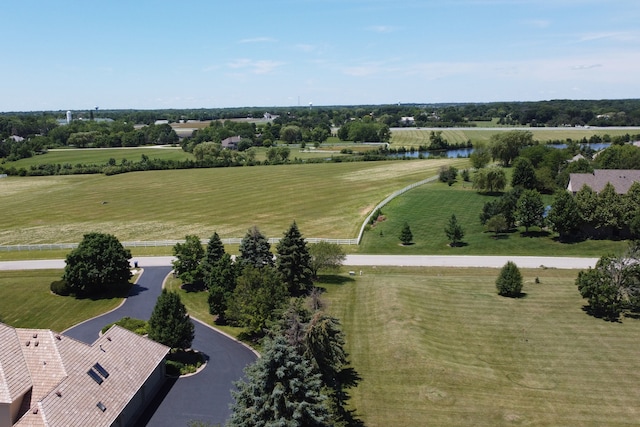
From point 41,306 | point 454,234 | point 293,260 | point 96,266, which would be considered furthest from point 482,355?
point 41,306

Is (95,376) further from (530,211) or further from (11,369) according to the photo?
(530,211)

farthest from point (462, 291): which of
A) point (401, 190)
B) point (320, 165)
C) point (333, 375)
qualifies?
point (320, 165)

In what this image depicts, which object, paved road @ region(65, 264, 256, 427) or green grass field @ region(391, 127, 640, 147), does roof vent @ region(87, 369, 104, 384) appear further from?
green grass field @ region(391, 127, 640, 147)

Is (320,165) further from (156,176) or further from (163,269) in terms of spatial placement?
(163,269)

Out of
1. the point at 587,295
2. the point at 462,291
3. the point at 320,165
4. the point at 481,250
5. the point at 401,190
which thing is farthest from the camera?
the point at 320,165

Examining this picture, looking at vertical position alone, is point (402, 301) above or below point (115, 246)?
below

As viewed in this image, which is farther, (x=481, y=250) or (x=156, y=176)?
(x=156, y=176)

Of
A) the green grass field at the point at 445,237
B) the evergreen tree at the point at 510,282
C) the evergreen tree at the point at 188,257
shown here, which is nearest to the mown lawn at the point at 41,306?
the evergreen tree at the point at 188,257
